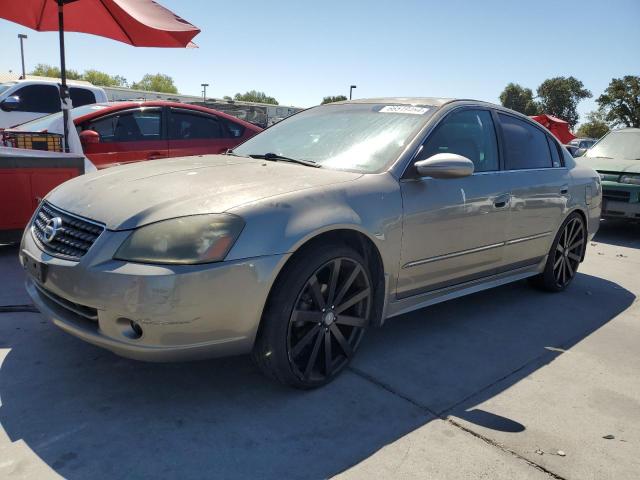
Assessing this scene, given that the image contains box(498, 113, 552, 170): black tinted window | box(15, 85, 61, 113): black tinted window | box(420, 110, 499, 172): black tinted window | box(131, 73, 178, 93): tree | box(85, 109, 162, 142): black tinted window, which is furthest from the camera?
box(131, 73, 178, 93): tree

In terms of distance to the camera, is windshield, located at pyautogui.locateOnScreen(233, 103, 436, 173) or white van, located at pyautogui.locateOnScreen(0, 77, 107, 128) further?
white van, located at pyautogui.locateOnScreen(0, 77, 107, 128)

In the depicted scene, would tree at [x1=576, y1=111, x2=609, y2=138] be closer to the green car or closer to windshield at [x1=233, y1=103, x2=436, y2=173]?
the green car

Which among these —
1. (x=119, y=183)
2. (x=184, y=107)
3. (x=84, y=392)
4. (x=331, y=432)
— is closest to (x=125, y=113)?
(x=184, y=107)

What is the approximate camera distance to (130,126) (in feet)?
21.2

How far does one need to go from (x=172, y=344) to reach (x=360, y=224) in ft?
3.71

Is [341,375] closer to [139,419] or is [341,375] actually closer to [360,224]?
[360,224]

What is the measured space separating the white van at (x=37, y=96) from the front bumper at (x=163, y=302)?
9087 mm

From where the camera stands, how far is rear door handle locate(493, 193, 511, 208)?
3.79 meters

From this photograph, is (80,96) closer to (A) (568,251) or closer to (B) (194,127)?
(B) (194,127)

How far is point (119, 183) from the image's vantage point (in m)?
2.91

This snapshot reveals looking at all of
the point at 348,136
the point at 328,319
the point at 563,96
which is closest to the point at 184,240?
the point at 328,319

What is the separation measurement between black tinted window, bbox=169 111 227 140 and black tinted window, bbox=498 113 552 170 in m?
4.07

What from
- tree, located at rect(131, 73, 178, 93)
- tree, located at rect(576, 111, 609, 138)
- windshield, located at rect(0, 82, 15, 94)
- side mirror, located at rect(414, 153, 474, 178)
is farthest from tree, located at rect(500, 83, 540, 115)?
side mirror, located at rect(414, 153, 474, 178)

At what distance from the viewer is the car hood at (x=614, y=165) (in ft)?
25.5
